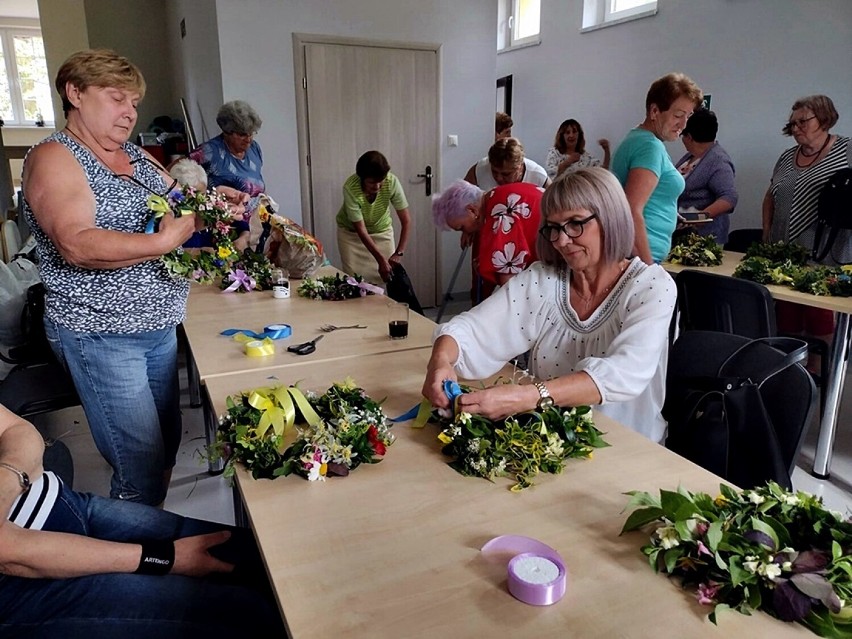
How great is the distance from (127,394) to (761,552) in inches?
65.4

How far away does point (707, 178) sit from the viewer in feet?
13.7

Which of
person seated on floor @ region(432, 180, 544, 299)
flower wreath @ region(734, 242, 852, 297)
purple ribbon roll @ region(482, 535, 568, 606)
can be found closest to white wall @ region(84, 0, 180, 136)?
person seated on floor @ region(432, 180, 544, 299)

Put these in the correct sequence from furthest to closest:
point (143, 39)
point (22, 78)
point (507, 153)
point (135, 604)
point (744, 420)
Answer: point (22, 78), point (143, 39), point (507, 153), point (744, 420), point (135, 604)

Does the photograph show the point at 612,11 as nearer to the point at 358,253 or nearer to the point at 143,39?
the point at 358,253

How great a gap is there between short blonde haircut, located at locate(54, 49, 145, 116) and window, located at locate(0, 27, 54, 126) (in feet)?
36.3

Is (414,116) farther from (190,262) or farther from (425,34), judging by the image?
(190,262)

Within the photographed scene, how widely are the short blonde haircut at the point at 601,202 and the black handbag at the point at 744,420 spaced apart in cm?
41

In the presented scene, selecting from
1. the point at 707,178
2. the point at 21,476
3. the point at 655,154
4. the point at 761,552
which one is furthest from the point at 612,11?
the point at 21,476

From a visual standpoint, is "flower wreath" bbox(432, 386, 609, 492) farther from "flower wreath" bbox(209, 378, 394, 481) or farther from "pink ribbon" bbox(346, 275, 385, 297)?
"pink ribbon" bbox(346, 275, 385, 297)

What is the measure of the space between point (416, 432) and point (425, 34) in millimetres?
4799

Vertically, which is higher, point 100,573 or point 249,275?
point 249,275

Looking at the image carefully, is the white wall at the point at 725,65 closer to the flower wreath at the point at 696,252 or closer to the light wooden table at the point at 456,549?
the flower wreath at the point at 696,252

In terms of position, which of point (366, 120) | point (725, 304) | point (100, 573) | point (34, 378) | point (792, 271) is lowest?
point (34, 378)

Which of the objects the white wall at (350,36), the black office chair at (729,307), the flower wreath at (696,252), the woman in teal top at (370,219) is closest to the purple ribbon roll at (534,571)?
the black office chair at (729,307)
